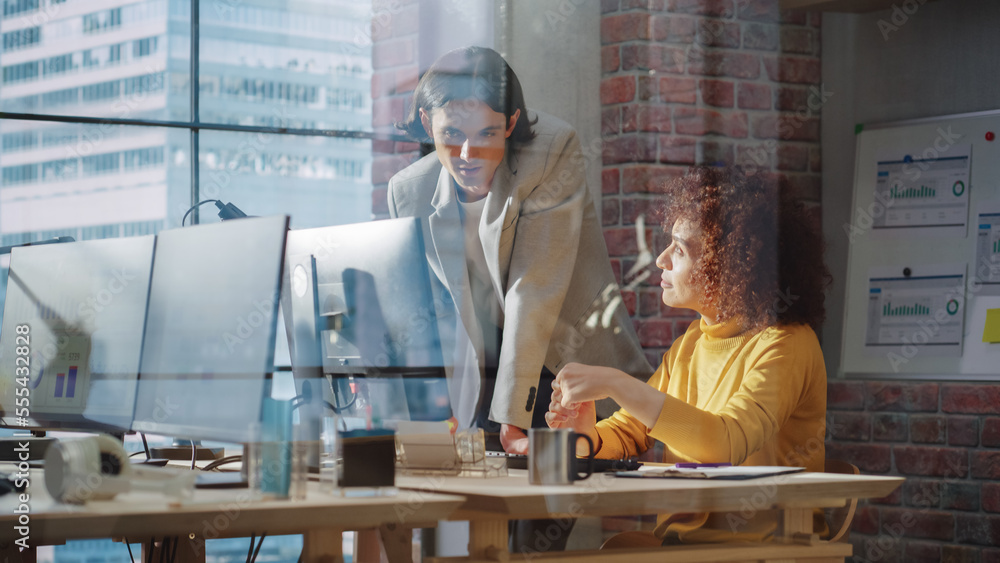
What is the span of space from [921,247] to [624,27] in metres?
1.00

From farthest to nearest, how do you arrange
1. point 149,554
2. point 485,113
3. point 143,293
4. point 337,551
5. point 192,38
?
1. point 192,38
2. point 485,113
3. point 149,554
4. point 143,293
5. point 337,551

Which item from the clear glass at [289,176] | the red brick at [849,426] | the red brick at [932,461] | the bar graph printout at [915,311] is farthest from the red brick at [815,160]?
the clear glass at [289,176]

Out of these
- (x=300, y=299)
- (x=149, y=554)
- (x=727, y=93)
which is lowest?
(x=149, y=554)

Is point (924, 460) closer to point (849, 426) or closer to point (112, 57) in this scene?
point (849, 426)

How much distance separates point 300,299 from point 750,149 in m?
1.63

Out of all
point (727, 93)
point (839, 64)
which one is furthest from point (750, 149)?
point (839, 64)

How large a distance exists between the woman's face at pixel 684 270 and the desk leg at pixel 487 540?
73 centimetres

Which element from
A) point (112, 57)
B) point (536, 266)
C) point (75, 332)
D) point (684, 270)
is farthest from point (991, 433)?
point (112, 57)

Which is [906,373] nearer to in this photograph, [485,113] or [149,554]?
[485,113]

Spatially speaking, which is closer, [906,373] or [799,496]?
[799,496]

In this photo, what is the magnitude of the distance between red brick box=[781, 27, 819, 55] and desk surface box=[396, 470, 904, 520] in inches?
68.2

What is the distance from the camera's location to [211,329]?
129cm

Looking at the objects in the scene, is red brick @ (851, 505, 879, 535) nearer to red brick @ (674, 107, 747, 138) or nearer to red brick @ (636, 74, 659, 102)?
red brick @ (674, 107, 747, 138)

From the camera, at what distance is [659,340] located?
2.71 m
